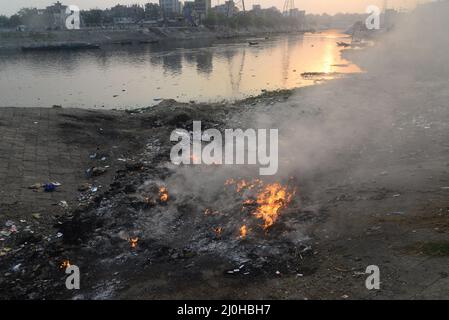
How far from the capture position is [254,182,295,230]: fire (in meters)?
→ 7.44

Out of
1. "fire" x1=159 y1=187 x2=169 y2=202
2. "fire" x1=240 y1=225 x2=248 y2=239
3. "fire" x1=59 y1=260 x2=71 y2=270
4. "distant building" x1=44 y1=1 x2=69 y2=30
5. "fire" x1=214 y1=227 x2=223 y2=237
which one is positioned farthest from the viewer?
"distant building" x1=44 y1=1 x2=69 y2=30

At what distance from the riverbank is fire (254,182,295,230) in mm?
60923

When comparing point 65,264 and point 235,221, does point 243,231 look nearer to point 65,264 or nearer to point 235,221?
point 235,221

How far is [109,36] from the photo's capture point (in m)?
73.3

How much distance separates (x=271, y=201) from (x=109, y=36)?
73793mm

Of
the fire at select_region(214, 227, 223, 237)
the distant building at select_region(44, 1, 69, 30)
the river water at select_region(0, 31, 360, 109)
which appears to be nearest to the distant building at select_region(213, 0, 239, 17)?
the distant building at select_region(44, 1, 69, 30)

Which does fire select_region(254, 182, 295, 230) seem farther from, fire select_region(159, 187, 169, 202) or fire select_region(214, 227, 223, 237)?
fire select_region(159, 187, 169, 202)

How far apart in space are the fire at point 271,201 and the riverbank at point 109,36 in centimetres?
6092

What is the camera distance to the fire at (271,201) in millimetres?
7438

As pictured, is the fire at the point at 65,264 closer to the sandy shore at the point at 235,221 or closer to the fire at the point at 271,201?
the sandy shore at the point at 235,221
